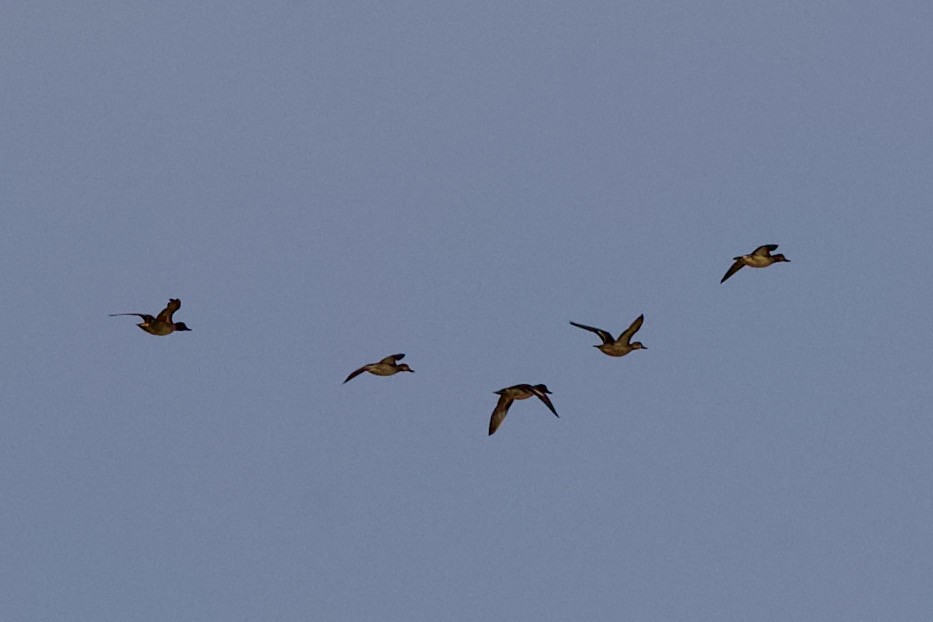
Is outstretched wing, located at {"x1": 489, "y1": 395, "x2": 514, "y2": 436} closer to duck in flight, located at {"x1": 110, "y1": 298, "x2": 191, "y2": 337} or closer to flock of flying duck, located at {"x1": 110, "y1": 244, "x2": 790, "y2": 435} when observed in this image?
flock of flying duck, located at {"x1": 110, "y1": 244, "x2": 790, "y2": 435}

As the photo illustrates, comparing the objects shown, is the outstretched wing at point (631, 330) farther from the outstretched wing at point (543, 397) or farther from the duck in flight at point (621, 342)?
the outstretched wing at point (543, 397)

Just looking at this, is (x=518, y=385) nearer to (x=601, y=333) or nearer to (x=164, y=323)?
(x=601, y=333)

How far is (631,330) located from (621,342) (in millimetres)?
580

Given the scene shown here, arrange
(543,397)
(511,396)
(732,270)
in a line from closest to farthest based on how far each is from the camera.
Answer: (543,397), (511,396), (732,270)

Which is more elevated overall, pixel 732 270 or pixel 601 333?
pixel 732 270

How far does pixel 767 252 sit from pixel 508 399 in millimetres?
11276

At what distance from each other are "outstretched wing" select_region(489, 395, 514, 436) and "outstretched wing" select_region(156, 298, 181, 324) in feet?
39.2

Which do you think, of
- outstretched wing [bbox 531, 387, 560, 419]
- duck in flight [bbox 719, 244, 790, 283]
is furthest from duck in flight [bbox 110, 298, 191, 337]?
duck in flight [bbox 719, 244, 790, 283]

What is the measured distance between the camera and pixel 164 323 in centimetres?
4431

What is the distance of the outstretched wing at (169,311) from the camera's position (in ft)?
142

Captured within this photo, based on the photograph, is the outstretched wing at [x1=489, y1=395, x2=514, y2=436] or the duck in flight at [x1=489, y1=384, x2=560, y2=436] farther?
the outstretched wing at [x1=489, y1=395, x2=514, y2=436]

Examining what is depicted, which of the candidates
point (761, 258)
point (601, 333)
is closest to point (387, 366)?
point (601, 333)

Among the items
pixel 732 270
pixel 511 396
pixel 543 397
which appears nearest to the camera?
pixel 543 397

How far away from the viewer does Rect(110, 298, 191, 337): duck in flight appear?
43.5m
